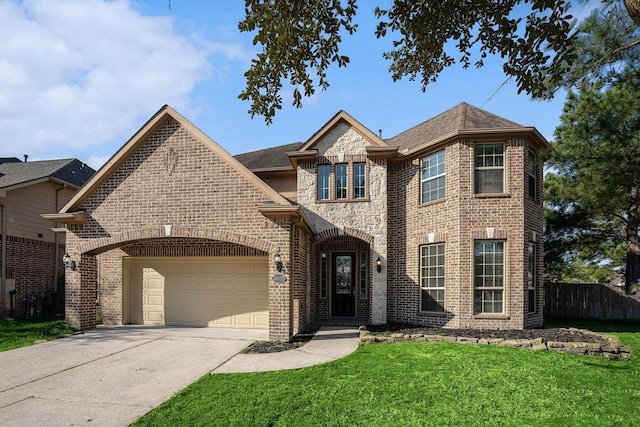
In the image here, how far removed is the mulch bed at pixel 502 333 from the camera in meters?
9.41

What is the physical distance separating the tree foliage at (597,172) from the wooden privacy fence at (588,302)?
108 cm

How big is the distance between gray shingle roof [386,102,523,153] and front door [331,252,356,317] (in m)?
4.18

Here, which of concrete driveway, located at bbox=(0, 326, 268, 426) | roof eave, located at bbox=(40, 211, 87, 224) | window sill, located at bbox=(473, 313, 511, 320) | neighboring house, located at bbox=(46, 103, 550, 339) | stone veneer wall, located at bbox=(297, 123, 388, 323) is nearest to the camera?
concrete driveway, located at bbox=(0, 326, 268, 426)

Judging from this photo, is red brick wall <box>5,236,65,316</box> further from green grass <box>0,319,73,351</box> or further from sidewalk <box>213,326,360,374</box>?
sidewalk <box>213,326,360,374</box>

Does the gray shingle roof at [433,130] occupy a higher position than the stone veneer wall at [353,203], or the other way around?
the gray shingle roof at [433,130]

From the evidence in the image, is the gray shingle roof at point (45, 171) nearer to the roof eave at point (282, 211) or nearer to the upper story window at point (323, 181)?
the roof eave at point (282, 211)

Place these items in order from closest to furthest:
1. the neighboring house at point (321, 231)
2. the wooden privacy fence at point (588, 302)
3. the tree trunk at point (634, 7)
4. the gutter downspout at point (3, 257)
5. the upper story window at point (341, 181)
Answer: the tree trunk at point (634, 7) < the neighboring house at point (321, 231) < the upper story window at point (341, 181) < the gutter downspout at point (3, 257) < the wooden privacy fence at point (588, 302)

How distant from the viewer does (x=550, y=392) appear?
5895 millimetres

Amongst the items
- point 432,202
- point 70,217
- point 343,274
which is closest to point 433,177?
point 432,202

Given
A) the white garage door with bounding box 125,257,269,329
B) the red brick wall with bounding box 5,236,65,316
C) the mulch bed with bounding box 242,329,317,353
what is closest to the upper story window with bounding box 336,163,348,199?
the white garage door with bounding box 125,257,269,329

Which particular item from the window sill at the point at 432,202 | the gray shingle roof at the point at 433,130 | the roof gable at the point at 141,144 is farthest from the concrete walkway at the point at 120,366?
the gray shingle roof at the point at 433,130

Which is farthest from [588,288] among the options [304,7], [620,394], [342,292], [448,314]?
[304,7]

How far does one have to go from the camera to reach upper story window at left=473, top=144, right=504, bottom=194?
1116 centimetres

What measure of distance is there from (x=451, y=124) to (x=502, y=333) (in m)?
6.21
